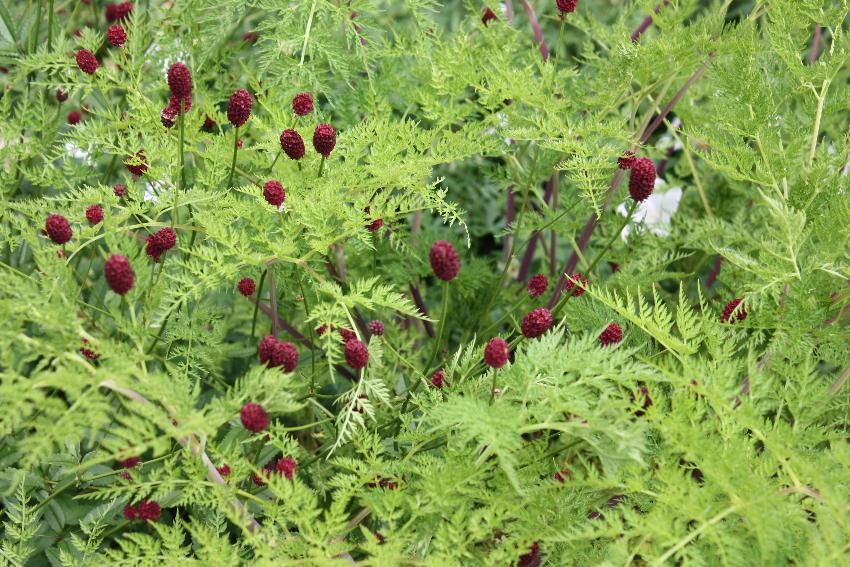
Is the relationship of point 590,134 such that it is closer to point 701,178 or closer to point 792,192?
point 792,192

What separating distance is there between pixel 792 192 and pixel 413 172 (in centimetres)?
54

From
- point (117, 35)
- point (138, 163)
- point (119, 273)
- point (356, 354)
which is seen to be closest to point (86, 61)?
point (117, 35)

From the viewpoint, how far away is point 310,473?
→ 1089 mm

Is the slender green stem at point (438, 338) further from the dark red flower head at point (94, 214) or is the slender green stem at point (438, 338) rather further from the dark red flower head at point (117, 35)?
the dark red flower head at point (117, 35)

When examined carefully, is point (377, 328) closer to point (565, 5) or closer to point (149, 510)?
point (149, 510)

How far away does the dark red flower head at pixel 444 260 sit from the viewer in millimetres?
849

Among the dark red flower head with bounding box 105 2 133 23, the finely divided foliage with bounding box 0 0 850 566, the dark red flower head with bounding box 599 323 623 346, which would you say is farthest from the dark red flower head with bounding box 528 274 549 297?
the dark red flower head with bounding box 105 2 133 23

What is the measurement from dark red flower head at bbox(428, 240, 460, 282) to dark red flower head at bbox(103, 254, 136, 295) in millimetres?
296

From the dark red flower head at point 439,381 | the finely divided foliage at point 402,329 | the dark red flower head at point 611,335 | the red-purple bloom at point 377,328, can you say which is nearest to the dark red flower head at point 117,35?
the finely divided foliage at point 402,329

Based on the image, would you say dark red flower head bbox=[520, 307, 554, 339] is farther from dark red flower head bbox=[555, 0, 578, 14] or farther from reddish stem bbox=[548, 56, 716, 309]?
dark red flower head bbox=[555, 0, 578, 14]

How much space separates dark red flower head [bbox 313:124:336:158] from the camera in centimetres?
95

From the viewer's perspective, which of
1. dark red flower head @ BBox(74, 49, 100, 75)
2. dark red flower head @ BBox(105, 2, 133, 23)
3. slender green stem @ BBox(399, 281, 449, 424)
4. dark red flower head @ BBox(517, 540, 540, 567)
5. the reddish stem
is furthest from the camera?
dark red flower head @ BBox(105, 2, 133, 23)

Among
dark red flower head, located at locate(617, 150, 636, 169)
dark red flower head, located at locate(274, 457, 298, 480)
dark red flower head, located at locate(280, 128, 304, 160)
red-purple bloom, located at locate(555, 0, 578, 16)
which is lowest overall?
dark red flower head, located at locate(274, 457, 298, 480)

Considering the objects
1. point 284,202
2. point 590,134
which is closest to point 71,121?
point 284,202
